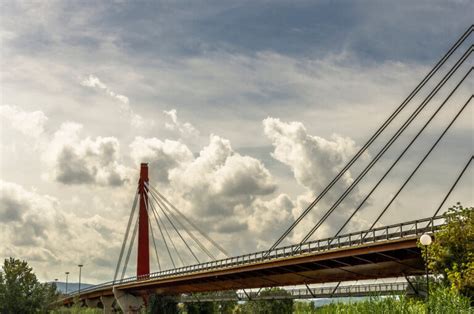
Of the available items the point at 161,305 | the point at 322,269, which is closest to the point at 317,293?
the point at 322,269

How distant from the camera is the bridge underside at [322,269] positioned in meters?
52.4

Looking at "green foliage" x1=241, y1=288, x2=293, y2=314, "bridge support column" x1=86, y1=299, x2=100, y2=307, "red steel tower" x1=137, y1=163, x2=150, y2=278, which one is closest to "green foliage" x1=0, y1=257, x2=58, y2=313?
"red steel tower" x1=137, y1=163, x2=150, y2=278

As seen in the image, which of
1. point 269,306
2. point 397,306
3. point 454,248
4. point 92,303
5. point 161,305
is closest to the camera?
point 397,306

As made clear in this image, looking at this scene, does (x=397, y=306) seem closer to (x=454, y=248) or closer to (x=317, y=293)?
(x=454, y=248)

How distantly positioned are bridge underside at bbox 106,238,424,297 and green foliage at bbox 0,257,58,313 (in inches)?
717

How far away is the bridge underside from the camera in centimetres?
5238

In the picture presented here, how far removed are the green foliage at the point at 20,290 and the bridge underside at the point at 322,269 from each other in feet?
59.8

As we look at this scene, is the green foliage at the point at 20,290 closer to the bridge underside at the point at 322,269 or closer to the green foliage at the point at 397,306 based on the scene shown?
the bridge underside at the point at 322,269

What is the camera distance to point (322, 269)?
64.8m

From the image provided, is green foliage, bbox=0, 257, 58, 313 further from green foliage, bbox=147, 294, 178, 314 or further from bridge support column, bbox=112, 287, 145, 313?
bridge support column, bbox=112, 287, 145, 313

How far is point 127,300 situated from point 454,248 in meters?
85.7

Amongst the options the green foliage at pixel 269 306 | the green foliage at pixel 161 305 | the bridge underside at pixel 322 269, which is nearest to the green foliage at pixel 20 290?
the bridge underside at pixel 322 269

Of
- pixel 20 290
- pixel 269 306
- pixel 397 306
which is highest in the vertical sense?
pixel 269 306

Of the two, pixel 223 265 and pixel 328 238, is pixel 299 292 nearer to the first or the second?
pixel 223 265
